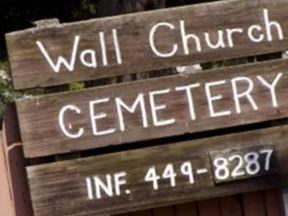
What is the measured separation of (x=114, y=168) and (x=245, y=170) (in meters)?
0.67

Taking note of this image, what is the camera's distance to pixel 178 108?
4613 mm

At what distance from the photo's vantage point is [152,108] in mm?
4586

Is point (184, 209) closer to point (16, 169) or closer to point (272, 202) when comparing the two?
point (272, 202)

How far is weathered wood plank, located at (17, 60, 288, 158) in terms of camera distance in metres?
4.54

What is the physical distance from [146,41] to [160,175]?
26.9 inches

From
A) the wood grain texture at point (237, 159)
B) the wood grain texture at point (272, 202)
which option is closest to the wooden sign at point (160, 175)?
the wood grain texture at point (237, 159)

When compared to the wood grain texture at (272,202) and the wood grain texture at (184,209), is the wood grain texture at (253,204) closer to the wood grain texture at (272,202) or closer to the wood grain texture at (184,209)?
the wood grain texture at (272,202)

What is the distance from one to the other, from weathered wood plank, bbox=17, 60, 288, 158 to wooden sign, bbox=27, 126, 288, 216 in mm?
86

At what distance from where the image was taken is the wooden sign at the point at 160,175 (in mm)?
4578

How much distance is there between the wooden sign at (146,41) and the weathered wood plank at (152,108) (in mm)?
97

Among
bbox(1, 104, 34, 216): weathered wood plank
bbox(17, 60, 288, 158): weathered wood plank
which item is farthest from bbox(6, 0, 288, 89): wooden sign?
bbox(1, 104, 34, 216): weathered wood plank

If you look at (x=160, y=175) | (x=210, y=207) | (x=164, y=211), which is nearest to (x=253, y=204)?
(x=210, y=207)

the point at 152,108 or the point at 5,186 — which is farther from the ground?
the point at 152,108

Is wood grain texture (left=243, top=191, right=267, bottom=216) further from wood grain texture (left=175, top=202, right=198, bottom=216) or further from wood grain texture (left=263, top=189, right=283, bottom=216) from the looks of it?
wood grain texture (left=175, top=202, right=198, bottom=216)
